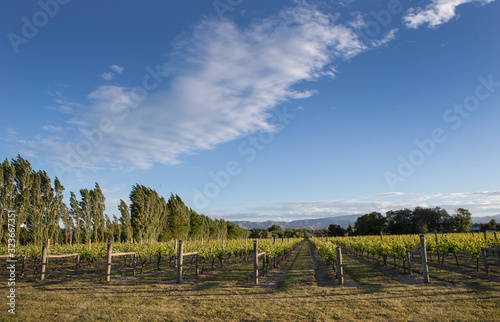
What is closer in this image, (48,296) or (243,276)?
(48,296)

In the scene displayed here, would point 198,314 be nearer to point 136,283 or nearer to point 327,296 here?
point 327,296

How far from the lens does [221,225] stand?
60.5 m

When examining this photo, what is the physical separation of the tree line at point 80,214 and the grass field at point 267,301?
64.5 feet

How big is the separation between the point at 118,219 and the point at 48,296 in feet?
99.8

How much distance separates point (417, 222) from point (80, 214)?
8650cm

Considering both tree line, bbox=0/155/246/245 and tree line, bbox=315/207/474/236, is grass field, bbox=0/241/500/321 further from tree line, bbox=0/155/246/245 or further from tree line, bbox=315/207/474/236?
tree line, bbox=315/207/474/236

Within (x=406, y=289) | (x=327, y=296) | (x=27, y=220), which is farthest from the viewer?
(x=27, y=220)

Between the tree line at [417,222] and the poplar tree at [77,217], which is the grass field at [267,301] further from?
the tree line at [417,222]

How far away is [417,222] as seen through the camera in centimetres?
7894

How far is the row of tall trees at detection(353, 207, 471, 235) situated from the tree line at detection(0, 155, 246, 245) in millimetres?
51668

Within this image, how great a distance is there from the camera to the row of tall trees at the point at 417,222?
245 ft

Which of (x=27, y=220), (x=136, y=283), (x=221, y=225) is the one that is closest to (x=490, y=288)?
(x=136, y=283)

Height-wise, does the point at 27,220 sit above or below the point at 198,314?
above

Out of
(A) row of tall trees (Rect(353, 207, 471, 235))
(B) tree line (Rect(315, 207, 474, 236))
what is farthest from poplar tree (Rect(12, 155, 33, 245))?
(A) row of tall trees (Rect(353, 207, 471, 235))
